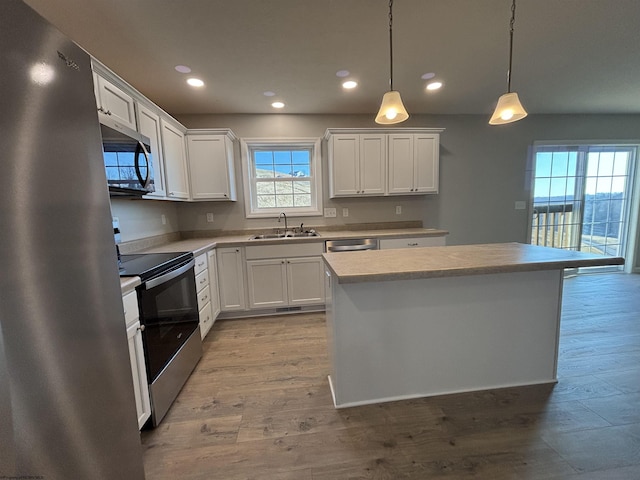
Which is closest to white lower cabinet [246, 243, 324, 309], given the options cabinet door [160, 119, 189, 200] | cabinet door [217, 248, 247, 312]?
cabinet door [217, 248, 247, 312]

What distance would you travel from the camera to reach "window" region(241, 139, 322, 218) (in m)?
3.52

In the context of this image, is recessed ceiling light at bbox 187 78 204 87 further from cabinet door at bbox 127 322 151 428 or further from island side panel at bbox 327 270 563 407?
island side panel at bbox 327 270 563 407

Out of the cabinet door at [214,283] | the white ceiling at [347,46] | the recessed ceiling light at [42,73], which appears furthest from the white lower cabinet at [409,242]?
the recessed ceiling light at [42,73]

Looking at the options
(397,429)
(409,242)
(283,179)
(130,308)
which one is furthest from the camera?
(283,179)

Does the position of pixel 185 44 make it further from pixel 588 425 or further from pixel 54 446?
pixel 588 425

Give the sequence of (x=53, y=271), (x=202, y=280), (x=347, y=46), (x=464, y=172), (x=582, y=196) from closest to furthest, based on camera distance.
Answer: (x=53, y=271) → (x=347, y=46) → (x=202, y=280) → (x=464, y=172) → (x=582, y=196)

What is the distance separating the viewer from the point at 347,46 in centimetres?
203

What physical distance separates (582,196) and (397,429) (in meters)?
4.88

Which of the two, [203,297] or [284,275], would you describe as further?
[284,275]

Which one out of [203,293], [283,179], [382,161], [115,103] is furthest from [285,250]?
[115,103]

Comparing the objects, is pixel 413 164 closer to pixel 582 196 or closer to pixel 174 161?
pixel 174 161

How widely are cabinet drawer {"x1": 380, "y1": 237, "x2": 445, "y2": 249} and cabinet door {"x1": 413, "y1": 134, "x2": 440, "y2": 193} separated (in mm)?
681

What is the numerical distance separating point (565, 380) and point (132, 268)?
2.94 m

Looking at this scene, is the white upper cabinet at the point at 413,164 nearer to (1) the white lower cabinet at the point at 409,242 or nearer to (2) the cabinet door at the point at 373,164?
(2) the cabinet door at the point at 373,164
